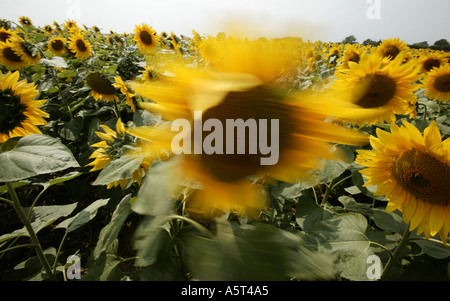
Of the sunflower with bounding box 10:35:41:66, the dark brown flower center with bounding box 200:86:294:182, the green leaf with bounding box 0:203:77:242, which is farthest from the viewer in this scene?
the sunflower with bounding box 10:35:41:66

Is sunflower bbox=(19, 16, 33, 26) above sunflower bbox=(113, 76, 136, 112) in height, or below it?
above

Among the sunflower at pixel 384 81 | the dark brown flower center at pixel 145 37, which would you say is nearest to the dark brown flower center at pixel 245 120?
the sunflower at pixel 384 81

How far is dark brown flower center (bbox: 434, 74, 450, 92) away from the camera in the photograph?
230 centimetres

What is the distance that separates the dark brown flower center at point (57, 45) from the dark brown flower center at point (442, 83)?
5.01m

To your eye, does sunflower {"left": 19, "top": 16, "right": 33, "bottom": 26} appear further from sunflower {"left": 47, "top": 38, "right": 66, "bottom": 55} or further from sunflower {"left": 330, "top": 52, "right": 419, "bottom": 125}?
sunflower {"left": 330, "top": 52, "right": 419, "bottom": 125}

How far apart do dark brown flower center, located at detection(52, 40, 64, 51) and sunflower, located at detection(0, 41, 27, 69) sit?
105 cm

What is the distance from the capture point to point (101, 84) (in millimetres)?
2115

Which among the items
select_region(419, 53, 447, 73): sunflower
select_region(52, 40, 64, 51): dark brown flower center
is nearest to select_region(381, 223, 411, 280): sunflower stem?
select_region(419, 53, 447, 73): sunflower

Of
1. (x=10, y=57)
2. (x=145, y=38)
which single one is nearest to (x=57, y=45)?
(x=10, y=57)
